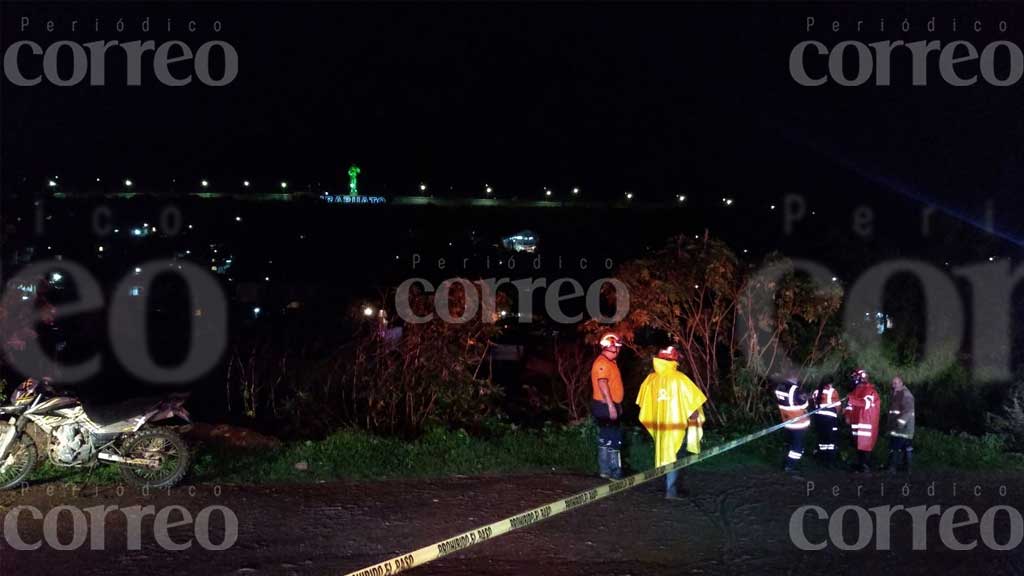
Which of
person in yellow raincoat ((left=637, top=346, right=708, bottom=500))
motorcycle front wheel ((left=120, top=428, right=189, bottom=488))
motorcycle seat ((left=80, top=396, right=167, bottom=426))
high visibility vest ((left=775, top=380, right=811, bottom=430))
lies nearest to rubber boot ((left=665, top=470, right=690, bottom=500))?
person in yellow raincoat ((left=637, top=346, right=708, bottom=500))

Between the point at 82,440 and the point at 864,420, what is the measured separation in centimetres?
819

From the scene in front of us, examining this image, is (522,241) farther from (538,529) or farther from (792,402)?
(538,529)

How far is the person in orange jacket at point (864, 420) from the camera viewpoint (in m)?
8.66

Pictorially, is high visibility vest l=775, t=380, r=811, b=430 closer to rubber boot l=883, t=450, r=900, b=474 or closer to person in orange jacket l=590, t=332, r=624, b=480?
rubber boot l=883, t=450, r=900, b=474

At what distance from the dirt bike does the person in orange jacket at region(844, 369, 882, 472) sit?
280 inches

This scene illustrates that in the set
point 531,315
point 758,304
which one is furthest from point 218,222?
point 758,304

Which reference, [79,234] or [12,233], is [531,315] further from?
[79,234]

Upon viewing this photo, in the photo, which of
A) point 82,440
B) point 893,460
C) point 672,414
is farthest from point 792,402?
point 82,440

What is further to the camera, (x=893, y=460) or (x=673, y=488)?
(x=893, y=460)

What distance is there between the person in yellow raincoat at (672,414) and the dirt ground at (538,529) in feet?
1.24

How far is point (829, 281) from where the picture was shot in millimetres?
10789

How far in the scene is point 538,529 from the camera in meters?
6.55

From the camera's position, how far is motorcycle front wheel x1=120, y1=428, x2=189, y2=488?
25.3 feet

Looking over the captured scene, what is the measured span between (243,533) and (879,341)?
34.4 feet
